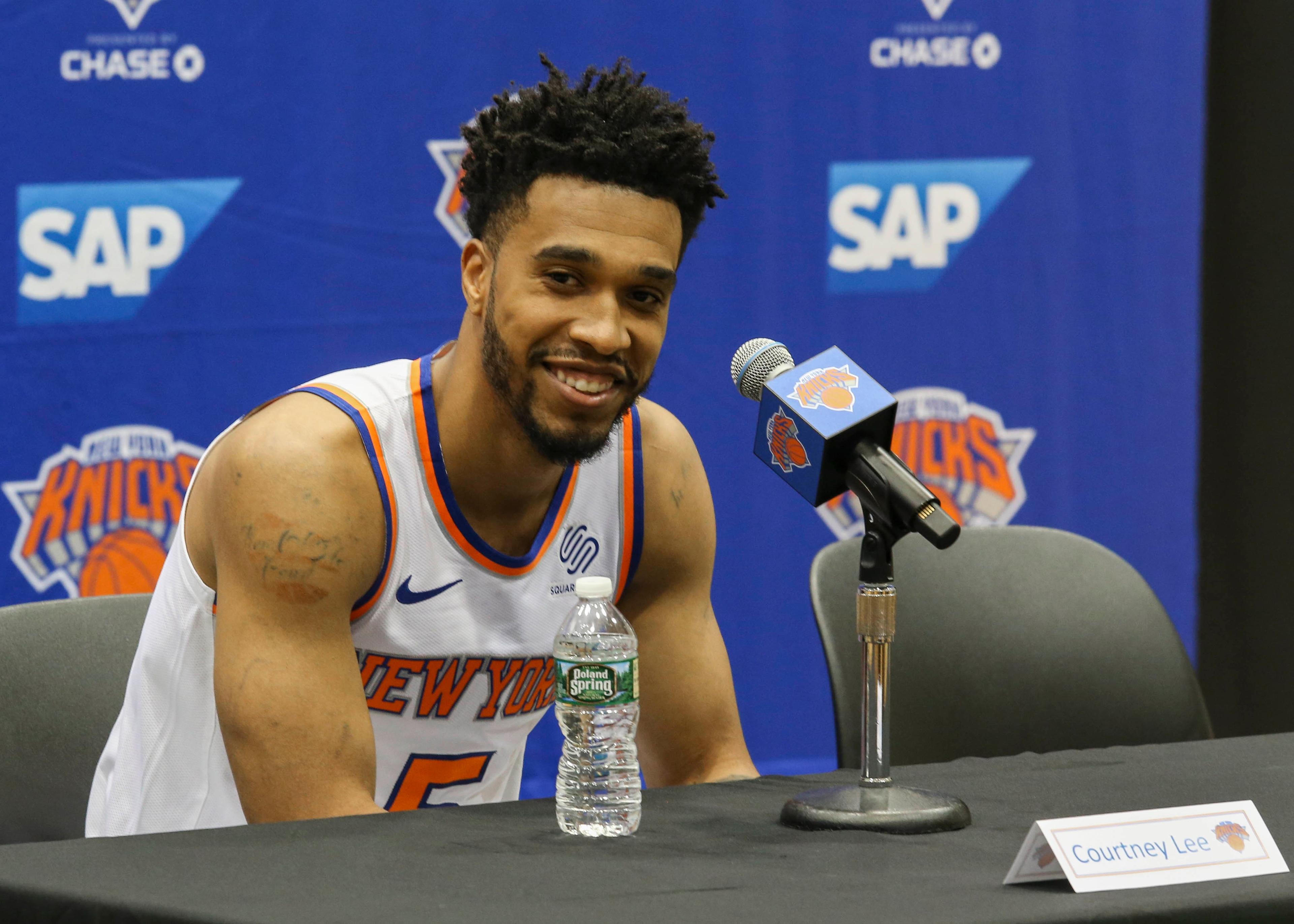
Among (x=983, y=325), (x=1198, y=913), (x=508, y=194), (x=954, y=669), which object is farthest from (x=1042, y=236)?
(x=1198, y=913)

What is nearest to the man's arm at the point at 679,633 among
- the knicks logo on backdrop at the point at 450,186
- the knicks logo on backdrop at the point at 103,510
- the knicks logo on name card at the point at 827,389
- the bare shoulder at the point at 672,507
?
the bare shoulder at the point at 672,507

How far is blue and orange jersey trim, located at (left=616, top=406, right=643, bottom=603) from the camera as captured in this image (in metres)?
1.72

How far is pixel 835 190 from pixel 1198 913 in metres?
2.01

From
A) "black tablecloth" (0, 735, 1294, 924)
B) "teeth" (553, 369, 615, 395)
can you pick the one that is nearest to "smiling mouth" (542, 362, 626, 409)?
"teeth" (553, 369, 615, 395)

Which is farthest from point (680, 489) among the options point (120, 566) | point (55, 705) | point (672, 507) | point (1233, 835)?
point (120, 566)

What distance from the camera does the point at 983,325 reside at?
9.22ft

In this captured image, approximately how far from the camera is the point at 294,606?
1399 mm

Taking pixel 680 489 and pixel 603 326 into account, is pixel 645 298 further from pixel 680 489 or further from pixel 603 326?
pixel 680 489

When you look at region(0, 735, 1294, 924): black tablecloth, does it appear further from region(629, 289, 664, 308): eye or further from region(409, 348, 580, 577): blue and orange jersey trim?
region(629, 289, 664, 308): eye

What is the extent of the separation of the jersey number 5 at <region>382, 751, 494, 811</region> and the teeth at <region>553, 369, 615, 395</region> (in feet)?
1.51

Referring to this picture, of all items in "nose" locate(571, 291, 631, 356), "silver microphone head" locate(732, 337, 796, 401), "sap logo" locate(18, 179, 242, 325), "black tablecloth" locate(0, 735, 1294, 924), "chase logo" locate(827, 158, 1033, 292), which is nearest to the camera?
"black tablecloth" locate(0, 735, 1294, 924)

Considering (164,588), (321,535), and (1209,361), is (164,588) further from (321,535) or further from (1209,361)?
(1209,361)

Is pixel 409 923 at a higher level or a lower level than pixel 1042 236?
lower

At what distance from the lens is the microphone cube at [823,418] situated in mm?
1088
